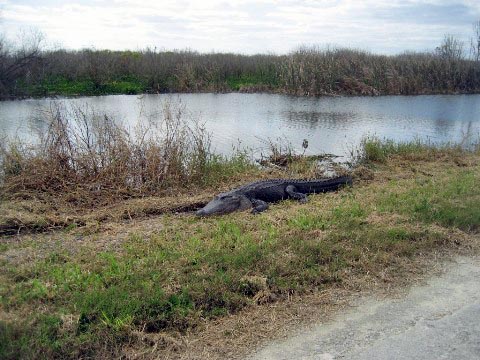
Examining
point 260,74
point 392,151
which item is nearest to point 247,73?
point 260,74

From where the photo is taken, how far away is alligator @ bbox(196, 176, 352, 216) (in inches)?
284

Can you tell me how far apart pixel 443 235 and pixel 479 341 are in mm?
2233

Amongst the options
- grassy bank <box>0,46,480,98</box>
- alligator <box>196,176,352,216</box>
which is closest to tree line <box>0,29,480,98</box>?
grassy bank <box>0,46,480,98</box>

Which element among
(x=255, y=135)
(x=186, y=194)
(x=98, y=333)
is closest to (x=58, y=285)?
(x=98, y=333)

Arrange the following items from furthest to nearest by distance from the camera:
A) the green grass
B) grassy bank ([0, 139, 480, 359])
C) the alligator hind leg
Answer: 1. the green grass
2. the alligator hind leg
3. grassy bank ([0, 139, 480, 359])

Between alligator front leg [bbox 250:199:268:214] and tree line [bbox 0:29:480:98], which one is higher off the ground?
tree line [bbox 0:29:480:98]

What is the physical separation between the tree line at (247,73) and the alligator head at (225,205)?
2252 cm

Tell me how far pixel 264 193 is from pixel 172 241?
2722mm

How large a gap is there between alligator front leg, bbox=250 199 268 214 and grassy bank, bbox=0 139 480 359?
0.69 feet

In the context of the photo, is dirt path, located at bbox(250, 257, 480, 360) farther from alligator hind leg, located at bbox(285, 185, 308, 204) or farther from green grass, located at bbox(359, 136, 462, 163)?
green grass, located at bbox(359, 136, 462, 163)

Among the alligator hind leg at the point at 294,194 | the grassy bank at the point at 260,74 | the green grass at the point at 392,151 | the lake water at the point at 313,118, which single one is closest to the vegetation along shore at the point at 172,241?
the alligator hind leg at the point at 294,194

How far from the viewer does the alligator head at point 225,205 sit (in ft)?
23.0

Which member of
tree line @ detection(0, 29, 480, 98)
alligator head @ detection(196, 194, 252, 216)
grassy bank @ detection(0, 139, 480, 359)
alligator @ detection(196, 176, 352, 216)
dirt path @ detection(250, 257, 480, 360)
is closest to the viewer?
dirt path @ detection(250, 257, 480, 360)

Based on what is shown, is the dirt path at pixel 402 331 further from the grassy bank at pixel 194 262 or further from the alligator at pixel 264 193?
the alligator at pixel 264 193
